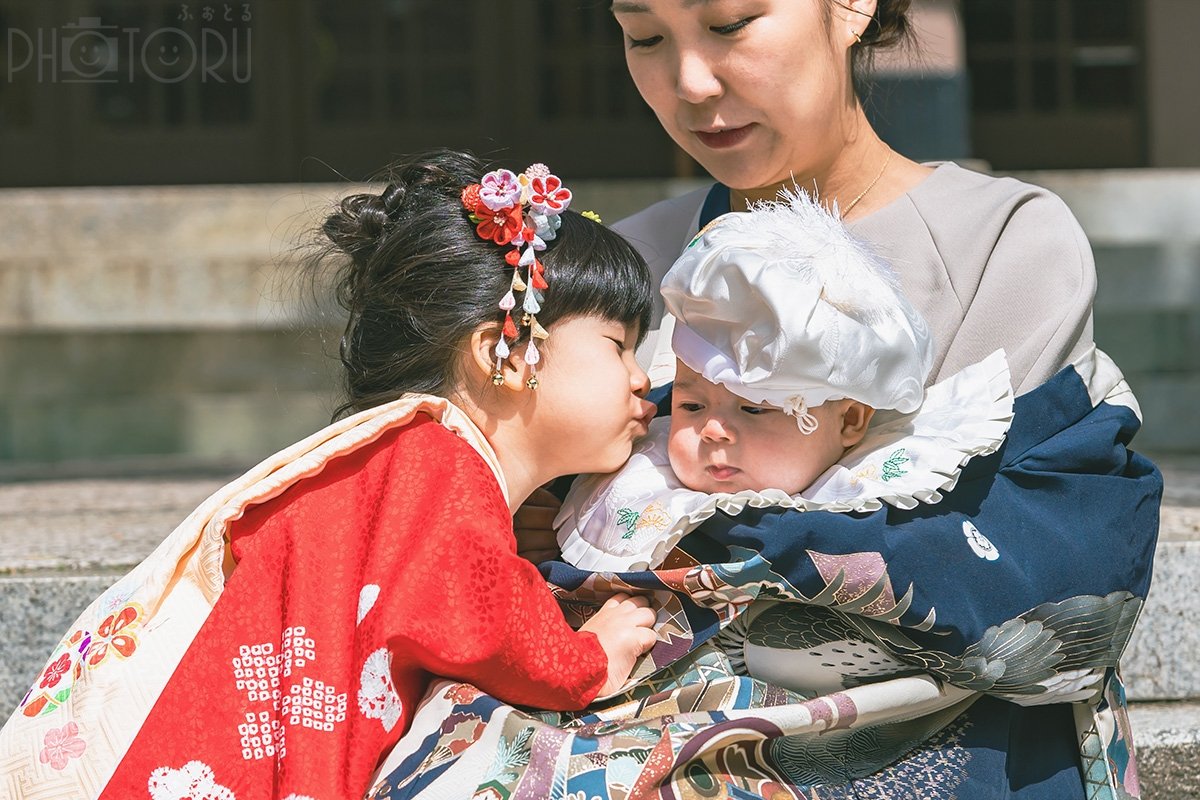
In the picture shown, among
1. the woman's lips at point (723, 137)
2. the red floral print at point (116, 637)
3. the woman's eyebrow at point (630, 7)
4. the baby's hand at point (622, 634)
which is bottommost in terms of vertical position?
the baby's hand at point (622, 634)

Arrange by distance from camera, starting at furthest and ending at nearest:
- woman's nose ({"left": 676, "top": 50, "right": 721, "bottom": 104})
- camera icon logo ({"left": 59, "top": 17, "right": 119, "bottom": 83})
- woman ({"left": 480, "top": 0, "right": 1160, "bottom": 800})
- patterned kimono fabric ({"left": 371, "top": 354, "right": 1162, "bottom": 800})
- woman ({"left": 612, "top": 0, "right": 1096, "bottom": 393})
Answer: camera icon logo ({"left": 59, "top": 17, "right": 119, "bottom": 83}) → woman's nose ({"left": 676, "top": 50, "right": 721, "bottom": 104}) → woman ({"left": 612, "top": 0, "right": 1096, "bottom": 393}) → woman ({"left": 480, "top": 0, "right": 1160, "bottom": 800}) → patterned kimono fabric ({"left": 371, "top": 354, "right": 1162, "bottom": 800})

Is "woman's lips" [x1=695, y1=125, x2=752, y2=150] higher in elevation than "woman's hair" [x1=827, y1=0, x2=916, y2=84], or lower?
lower

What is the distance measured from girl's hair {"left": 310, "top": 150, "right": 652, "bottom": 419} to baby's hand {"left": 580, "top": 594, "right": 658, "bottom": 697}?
400 mm

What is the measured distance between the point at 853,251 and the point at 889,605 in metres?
0.49

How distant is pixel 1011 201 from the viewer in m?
2.18

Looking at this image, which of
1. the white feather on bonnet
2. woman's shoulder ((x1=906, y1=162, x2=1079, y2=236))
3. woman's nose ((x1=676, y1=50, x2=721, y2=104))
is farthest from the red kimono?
woman's shoulder ((x1=906, y1=162, x2=1079, y2=236))

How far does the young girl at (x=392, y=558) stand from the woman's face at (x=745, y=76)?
0.94ft

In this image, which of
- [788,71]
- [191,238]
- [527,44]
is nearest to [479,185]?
[788,71]

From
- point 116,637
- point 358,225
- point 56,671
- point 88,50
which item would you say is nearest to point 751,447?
point 358,225

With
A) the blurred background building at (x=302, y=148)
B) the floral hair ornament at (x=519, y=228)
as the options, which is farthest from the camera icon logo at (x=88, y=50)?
the floral hair ornament at (x=519, y=228)

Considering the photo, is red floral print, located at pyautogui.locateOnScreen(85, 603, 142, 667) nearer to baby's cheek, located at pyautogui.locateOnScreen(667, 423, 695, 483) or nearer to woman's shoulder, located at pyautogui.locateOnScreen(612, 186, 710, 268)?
baby's cheek, located at pyautogui.locateOnScreen(667, 423, 695, 483)

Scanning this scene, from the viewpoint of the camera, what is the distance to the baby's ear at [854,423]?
78.4 inches

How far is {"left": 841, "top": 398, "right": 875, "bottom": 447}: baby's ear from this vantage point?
1992mm

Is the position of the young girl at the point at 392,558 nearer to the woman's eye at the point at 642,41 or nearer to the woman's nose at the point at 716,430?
the woman's nose at the point at 716,430
